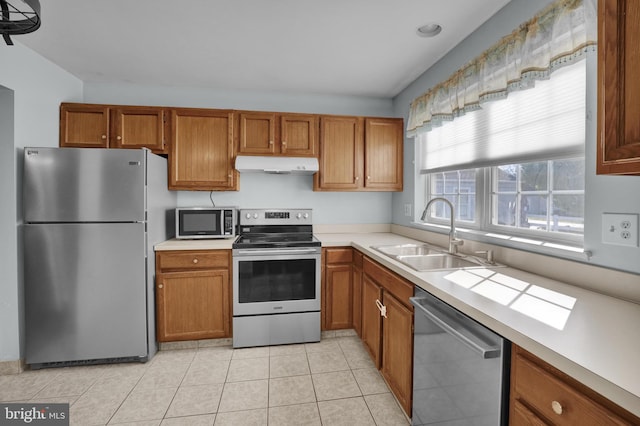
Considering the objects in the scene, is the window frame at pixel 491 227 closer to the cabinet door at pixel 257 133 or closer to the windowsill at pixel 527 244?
the windowsill at pixel 527 244

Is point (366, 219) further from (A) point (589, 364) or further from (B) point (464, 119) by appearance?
(A) point (589, 364)

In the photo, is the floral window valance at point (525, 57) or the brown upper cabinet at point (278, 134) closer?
the floral window valance at point (525, 57)

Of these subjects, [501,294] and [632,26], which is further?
[501,294]

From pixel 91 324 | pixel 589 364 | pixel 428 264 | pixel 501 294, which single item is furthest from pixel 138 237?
pixel 589 364

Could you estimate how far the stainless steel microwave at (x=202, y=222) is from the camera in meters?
2.76

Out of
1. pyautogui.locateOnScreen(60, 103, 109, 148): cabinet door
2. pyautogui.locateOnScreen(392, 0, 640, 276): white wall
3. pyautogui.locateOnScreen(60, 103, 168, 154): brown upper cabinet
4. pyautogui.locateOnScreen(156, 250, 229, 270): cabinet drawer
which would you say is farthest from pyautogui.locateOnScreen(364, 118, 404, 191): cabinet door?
pyautogui.locateOnScreen(60, 103, 109, 148): cabinet door

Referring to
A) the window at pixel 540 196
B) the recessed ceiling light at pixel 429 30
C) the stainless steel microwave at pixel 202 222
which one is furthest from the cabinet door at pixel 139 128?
the window at pixel 540 196

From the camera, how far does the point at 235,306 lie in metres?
2.55

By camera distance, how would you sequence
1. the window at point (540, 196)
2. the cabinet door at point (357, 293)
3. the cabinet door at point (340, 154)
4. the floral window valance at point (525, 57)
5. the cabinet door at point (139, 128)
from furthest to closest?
the cabinet door at point (340, 154)
the cabinet door at point (139, 128)
the cabinet door at point (357, 293)
the window at point (540, 196)
the floral window valance at point (525, 57)

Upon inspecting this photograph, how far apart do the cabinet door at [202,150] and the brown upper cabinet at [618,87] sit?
258cm

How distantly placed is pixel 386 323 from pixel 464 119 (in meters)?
1.57

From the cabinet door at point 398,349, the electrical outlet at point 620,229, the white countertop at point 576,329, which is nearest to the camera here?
the white countertop at point 576,329

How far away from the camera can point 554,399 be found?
0.82 meters

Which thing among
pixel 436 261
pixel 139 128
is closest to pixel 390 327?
pixel 436 261
